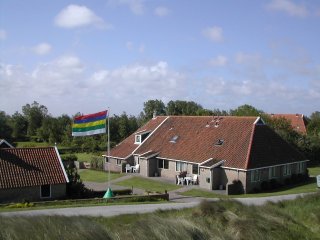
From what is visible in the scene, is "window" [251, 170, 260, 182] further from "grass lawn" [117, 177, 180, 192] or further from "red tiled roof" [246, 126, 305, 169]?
"grass lawn" [117, 177, 180, 192]

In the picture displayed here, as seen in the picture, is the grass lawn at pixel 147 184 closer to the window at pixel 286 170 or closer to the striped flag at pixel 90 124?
the striped flag at pixel 90 124

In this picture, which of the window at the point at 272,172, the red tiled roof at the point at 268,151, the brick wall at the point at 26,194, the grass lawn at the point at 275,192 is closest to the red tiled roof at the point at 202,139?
the red tiled roof at the point at 268,151

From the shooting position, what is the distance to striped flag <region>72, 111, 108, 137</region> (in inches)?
1254

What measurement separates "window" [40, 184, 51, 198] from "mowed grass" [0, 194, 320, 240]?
14165 mm

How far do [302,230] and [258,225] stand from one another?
246 centimetres

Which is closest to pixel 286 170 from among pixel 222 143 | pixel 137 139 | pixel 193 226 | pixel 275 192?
pixel 275 192

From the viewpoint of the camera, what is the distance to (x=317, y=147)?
58.0 meters

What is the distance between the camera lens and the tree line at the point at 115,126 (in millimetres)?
58312

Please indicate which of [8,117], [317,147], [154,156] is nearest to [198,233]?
[154,156]

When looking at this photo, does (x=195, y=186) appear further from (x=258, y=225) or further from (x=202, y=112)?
(x=202, y=112)

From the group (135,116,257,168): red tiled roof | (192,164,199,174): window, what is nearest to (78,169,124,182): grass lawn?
(135,116,257,168): red tiled roof

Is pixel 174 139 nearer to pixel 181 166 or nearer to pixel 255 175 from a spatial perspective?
pixel 181 166

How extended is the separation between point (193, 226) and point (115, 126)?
6789 cm

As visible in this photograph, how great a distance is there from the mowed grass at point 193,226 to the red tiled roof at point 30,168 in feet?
46.5
